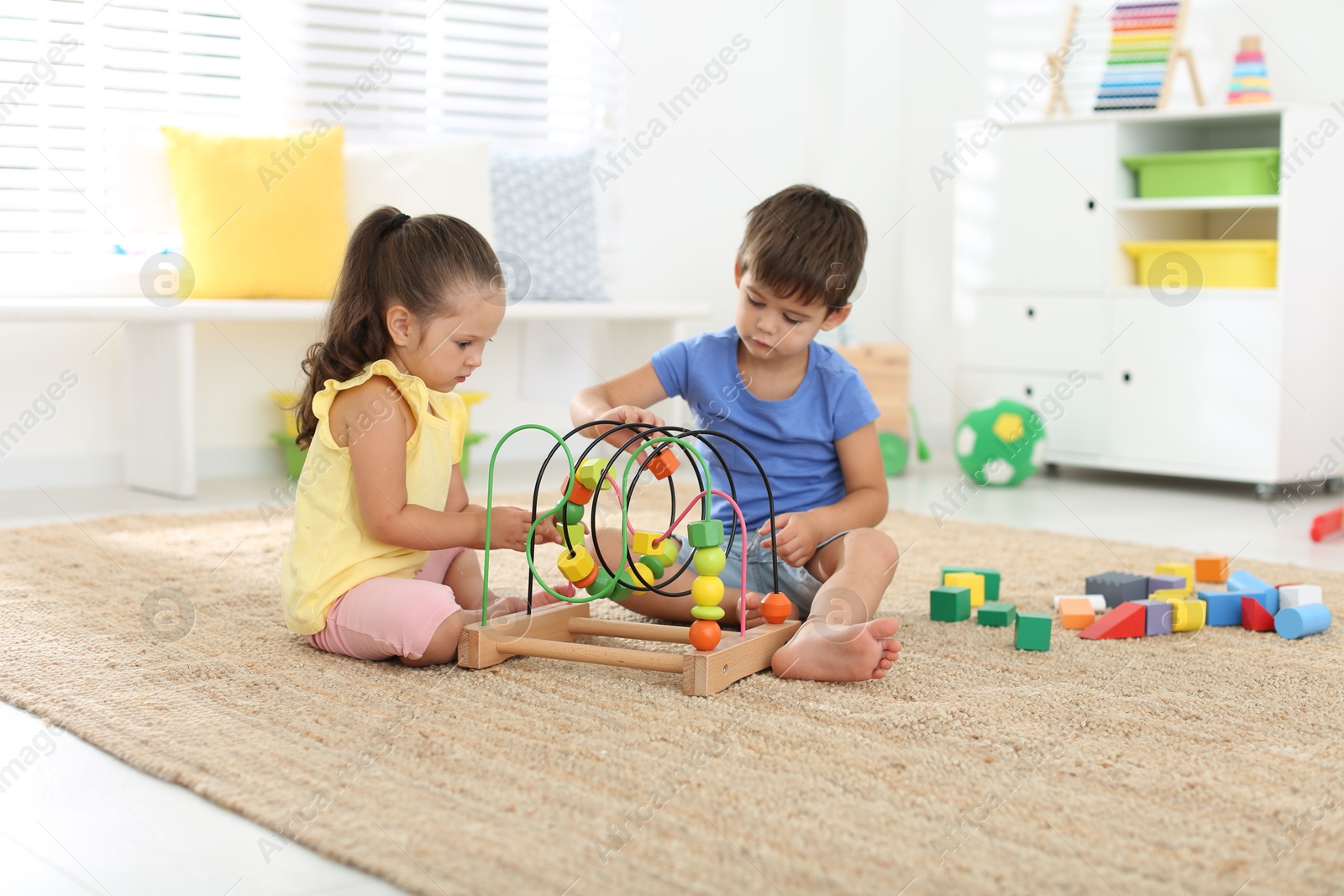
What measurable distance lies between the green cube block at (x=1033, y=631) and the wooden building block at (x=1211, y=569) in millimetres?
523

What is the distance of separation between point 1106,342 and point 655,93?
1.39 m

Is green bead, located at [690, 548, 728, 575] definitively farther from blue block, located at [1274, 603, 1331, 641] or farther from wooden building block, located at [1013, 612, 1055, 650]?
blue block, located at [1274, 603, 1331, 641]

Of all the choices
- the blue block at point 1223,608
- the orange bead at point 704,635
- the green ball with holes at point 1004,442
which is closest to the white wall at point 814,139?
the green ball with holes at point 1004,442

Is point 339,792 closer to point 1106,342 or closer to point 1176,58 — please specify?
point 1106,342

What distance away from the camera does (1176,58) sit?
3006 millimetres

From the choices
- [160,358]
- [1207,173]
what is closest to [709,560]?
[160,358]

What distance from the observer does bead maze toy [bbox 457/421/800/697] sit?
4.31ft

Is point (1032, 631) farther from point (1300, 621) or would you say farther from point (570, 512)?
point (570, 512)

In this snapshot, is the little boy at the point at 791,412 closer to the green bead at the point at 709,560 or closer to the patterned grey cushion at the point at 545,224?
the green bead at the point at 709,560

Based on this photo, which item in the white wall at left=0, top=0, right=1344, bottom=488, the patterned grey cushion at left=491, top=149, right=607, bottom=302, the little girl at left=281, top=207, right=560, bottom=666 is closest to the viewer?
the little girl at left=281, top=207, right=560, bottom=666

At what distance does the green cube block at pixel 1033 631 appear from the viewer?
152 centimetres

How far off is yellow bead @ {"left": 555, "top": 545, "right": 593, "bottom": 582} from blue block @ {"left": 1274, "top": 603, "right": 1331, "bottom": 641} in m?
0.85

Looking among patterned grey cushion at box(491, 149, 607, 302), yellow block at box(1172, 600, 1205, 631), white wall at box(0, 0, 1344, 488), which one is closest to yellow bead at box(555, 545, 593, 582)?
yellow block at box(1172, 600, 1205, 631)

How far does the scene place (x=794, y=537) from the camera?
4.95ft
